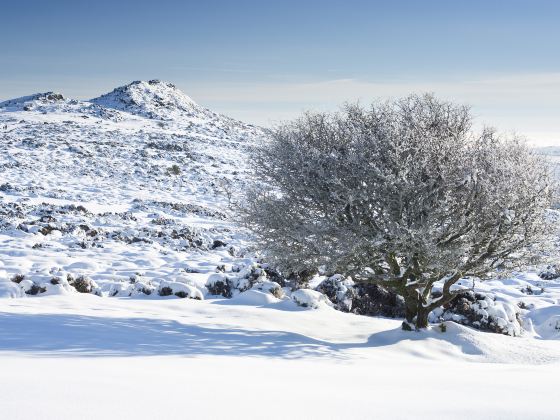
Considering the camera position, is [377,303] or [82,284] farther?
[377,303]

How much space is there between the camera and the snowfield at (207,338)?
12.6 ft

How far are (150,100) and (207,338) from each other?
285 ft

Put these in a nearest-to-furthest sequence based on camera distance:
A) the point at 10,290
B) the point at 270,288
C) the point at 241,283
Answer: the point at 10,290
the point at 270,288
the point at 241,283

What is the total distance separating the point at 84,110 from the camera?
77.6 metres

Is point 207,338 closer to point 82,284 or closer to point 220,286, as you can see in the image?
point 220,286

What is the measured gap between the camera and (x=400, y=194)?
8.52 m

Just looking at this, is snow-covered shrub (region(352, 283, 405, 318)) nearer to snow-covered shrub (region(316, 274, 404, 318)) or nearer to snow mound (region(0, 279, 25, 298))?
snow-covered shrub (region(316, 274, 404, 318))

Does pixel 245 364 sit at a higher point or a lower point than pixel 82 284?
lower

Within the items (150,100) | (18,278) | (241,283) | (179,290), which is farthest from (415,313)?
(150,100)

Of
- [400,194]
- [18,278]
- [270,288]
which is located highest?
[400,194]

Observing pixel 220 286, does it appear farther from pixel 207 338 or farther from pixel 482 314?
pixel 482 314

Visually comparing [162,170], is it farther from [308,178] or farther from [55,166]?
[308,178]

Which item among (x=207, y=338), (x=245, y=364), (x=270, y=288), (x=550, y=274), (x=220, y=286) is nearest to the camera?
(x=245, y=364)

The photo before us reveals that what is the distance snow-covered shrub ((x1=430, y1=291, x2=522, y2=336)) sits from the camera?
12.2 metres
